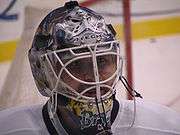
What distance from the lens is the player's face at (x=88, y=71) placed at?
1.13m

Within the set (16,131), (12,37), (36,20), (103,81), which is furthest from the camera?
(12,37)

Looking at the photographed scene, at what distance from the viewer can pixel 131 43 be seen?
233 centimetres

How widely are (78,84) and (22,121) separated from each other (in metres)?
0.21

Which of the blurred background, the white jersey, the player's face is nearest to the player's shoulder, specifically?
the white jersey

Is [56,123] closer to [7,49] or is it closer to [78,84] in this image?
[78,84]

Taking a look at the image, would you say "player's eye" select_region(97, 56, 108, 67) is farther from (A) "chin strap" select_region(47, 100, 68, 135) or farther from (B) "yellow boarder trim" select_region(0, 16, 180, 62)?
(B) "yellow boarder trim" select_region(0, 16, 180, 62)

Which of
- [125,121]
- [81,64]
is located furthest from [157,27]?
[81,64]

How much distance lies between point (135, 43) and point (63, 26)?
124cm

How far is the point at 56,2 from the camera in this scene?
1809mm

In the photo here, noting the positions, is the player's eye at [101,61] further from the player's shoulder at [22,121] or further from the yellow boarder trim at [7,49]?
the yellow boarder trim at [7,49]

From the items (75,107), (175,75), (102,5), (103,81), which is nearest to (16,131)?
(75,107)

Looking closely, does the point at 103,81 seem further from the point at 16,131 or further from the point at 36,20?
the point at 36,20

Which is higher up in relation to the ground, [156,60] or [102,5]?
[102,5]

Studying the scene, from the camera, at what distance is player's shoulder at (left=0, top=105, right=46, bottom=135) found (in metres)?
1.23
